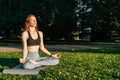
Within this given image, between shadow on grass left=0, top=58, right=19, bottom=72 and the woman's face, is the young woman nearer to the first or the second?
the woman's face

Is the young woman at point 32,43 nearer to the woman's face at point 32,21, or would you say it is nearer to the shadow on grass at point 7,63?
the woman's face at point 32,21

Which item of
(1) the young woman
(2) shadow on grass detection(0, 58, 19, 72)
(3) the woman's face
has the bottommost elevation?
(2) shadow on grass detection(0, 58, 19, 72)

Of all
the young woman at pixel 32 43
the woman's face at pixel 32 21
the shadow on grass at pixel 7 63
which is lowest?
the shadow on grass at pixel 7 63

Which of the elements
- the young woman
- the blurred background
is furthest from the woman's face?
the blurred background

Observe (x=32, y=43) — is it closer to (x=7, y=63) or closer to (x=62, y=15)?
(x=7, y=63)

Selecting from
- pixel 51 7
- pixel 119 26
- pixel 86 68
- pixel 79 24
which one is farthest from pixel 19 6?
pixel 86 68

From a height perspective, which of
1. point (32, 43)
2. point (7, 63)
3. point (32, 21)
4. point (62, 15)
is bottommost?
point (7, 63)

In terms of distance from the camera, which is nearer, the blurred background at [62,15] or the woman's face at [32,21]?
the woman's face at [32,21]

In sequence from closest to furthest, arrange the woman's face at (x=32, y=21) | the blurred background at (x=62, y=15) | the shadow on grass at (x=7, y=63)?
the woman's face at (x=32, y=21) < the shadow on grass at (x=7, y=63) < the blurred background at (x=62, y=15)

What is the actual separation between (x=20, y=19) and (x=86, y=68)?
21.2m

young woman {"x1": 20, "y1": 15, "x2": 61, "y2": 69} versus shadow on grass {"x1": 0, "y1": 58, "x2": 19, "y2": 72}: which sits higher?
young woman {"x1": 20, "y1": 15, "x2": 61, "y2": 69}

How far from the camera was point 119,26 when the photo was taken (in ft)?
118

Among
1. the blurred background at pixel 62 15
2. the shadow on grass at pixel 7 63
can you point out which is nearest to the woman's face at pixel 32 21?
the shadow on grass at pixel 7 63

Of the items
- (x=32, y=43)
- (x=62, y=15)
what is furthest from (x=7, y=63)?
(x=62, y=15)
